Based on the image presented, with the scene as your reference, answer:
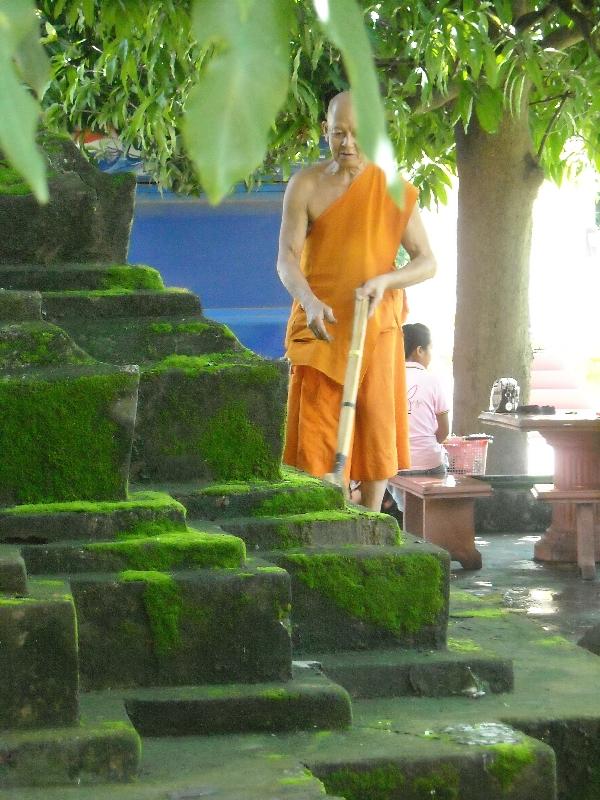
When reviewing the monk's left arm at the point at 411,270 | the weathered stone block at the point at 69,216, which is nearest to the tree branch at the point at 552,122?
the monk's left arm at the point at 411,270

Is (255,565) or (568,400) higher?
(568,400)

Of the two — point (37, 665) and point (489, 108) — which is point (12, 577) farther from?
point (489, 108)

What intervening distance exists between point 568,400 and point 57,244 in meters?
18.8

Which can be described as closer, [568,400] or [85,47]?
[85,47]

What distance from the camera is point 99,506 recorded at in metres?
3.47

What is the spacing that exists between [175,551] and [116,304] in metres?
1.19

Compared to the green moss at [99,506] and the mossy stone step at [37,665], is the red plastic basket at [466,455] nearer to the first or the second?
the green moss at [99,506]

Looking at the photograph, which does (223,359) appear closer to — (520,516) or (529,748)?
(529,748)

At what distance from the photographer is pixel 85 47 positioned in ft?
26.1

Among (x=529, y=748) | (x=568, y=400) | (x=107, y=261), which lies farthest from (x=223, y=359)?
(x=568, y=400)

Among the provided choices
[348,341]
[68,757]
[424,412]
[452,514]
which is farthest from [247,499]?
[424,412]

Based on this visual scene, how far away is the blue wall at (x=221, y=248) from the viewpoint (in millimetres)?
10062

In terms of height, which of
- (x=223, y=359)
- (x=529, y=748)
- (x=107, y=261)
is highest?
(x=107, y=261)

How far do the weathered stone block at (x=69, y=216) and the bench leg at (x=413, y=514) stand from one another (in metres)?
3.04
